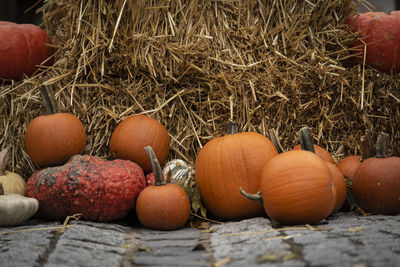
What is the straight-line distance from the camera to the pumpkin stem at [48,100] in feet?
9.52

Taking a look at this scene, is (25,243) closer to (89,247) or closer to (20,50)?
(89,247)

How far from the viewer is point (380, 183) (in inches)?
97.3

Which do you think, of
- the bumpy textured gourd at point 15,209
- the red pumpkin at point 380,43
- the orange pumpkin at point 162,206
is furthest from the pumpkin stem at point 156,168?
the red pumpkin at point 380,43

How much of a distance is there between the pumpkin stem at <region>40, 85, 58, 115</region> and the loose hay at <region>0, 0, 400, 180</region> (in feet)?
0.72

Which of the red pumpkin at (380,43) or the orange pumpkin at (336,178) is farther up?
the red pumpkin at (380,43)

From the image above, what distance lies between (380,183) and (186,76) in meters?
1.54

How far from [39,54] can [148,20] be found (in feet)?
3.06

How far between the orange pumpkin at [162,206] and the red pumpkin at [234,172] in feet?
0.72

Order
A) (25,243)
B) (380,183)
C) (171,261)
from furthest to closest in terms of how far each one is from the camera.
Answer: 1. (380,183)
2. (25,243)
3. (171,261)

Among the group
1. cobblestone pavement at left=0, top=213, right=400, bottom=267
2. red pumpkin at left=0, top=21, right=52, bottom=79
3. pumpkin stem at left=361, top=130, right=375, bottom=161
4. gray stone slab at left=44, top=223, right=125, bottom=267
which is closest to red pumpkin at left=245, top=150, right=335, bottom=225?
cobblestone pavement at left=0, top=213, right=400, bottom=267

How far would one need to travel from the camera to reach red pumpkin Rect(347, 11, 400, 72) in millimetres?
3461

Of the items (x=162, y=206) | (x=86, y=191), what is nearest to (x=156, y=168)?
(x=162, y=206)

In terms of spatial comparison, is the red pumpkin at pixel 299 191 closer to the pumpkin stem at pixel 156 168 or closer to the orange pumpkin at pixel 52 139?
the pumpkin stem at pixel 156 168

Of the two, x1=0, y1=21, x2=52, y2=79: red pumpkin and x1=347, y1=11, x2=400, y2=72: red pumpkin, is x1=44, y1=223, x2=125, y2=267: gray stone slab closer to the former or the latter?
x1=0, y1=21, x2=52, y2=79: red pumpkin
